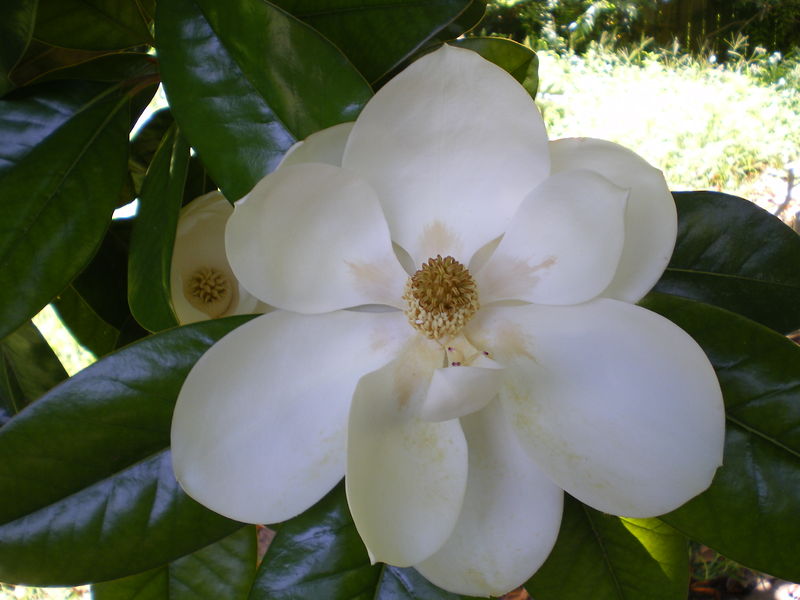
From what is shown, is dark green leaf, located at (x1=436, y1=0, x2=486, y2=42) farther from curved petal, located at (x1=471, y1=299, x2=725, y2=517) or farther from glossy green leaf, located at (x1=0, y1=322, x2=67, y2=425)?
glossy green leaf, located at (x1=0, y1=322, x2=67, y2=425)

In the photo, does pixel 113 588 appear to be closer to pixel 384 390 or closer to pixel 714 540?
pixel 384 390

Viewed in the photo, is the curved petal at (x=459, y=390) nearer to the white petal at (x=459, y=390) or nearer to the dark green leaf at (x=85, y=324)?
the white petal at (x=459, y=390)

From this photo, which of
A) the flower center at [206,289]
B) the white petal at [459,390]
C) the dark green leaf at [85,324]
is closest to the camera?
the white petal at [459,390]

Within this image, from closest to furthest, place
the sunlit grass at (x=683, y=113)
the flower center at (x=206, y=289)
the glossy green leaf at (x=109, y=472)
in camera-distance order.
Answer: the glossy green leaf at (x=109, y=472) < the flower center at (x=206, y=289) < the sunlit grass at (x=683, y=113)

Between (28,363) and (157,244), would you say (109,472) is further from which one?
(28,363)

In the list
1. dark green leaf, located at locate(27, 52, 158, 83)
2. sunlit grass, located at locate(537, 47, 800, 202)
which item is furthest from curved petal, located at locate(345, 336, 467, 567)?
sunlit grass, located at locate(537, 47, 800, 202)

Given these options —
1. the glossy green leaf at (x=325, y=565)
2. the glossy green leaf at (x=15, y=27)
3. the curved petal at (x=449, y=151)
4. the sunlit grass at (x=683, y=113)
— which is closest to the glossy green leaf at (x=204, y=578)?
the glossy green leaf at (x=325, y=565)
